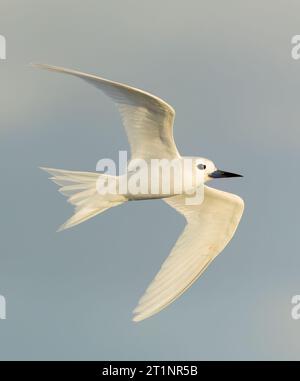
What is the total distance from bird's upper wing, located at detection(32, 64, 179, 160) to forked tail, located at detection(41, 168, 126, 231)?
2.35ft

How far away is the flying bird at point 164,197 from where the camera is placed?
15.8 m

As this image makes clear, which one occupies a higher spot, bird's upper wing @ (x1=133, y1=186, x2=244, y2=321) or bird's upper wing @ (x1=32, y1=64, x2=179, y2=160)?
bird's upper wing @ (x1=32, y1=64, x2=179, y2=160)

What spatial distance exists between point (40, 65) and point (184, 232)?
5163 millimetres

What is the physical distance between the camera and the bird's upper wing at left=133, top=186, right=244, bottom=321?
1686 cm

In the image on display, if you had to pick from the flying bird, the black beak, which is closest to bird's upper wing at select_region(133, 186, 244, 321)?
the flying bird

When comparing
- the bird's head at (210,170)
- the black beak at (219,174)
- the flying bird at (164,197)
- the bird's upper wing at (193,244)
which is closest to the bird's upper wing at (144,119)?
the flying bird at (164,197)

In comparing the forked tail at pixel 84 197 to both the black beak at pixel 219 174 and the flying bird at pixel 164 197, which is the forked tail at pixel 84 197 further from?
the black beak at pixel 219 174

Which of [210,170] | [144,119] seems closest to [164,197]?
[210,170]

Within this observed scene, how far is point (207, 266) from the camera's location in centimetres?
1750

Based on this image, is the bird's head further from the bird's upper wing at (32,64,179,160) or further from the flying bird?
the bird's upper wing at (32,64,179,160)

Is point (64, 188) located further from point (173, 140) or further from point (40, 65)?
point (40, 65)

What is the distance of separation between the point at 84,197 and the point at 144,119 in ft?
4.69

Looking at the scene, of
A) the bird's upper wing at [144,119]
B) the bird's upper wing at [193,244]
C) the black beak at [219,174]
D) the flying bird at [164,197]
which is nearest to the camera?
the bird's upper wing at [144,119]

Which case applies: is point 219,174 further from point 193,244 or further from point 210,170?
point 193,244
